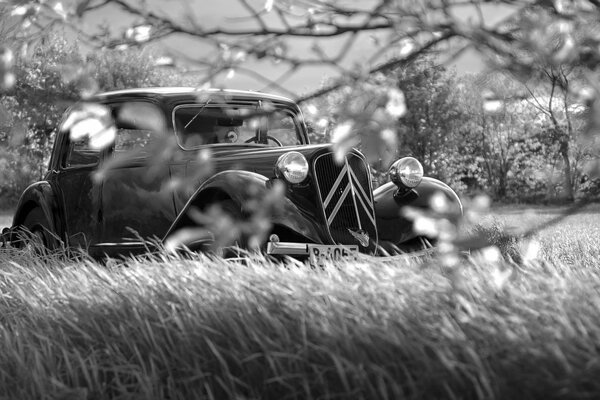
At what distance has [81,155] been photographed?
6.60 metres

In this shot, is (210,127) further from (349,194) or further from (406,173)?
(406,173)

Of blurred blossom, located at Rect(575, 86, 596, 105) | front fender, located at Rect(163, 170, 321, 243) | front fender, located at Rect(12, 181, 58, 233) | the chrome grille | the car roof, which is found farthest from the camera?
front fender, located at Rect(12, 181, 58, 233)

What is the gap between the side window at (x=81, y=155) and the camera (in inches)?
255

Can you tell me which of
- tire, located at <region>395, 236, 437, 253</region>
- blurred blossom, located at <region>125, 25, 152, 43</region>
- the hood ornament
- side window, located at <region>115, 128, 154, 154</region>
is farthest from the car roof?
blurred blossom, located at <region>125, 25, 152, 43</region>

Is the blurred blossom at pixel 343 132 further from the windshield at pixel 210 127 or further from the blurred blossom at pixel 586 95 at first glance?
the windshield at pixel 210 127

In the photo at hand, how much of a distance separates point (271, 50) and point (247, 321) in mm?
1278

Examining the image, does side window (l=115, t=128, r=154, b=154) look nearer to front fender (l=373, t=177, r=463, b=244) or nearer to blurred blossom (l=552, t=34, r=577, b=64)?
front fender (l=373, t=177, r=463, b=244)

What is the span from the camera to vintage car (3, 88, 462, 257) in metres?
5.20

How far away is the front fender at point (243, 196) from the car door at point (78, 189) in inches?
52.8

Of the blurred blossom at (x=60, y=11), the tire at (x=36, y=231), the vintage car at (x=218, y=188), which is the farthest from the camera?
the tire at (x=36, y=231)

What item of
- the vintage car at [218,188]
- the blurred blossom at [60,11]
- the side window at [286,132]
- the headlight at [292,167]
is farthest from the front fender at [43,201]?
the blurred blossom at [60,11]

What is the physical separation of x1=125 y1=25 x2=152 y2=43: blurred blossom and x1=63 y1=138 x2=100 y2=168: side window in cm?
400

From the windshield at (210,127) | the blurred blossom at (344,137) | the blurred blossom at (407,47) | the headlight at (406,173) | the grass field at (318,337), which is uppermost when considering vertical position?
the headlight at (406,173)

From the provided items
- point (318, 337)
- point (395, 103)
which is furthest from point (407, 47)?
point (318, 337)
